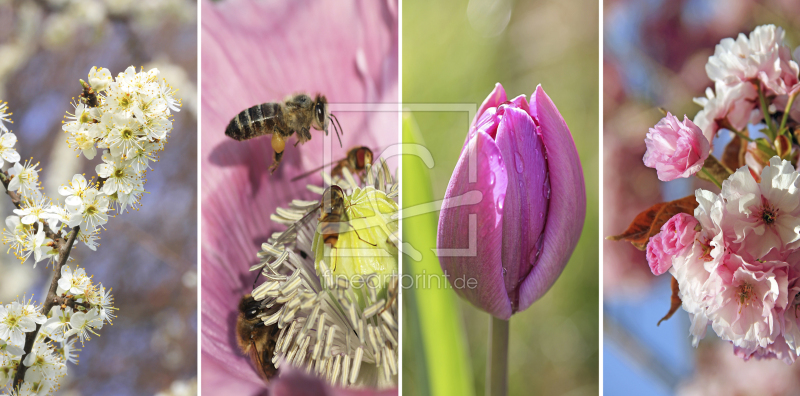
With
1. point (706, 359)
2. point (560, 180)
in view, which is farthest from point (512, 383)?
point (560, 180)

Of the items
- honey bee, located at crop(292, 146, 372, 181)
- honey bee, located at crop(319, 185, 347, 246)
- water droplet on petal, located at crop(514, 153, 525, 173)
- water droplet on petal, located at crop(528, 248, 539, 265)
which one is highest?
honey bee, located at crop(292, 146, 372, 181)

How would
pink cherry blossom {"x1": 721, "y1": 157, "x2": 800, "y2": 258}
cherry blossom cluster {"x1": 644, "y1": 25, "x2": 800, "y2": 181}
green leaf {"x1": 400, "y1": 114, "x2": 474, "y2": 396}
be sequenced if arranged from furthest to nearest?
green leaf {"x1": 400, "y1": 114, "x2": 474, "y2": 396} → cherry blossom cluster {"x1": 644, "y1": 25, "x2": 800, "y2": 181} → pink cherry blossom {"x1": 721, "y1": 157, "x2": 800, "y2": 258}

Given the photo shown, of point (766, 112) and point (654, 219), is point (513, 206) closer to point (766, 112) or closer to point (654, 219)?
point (654, 219)

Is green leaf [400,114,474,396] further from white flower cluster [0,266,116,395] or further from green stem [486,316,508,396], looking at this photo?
white flower cluster [0,266,116,395]

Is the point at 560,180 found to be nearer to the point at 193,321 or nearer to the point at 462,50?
the point at 462,50

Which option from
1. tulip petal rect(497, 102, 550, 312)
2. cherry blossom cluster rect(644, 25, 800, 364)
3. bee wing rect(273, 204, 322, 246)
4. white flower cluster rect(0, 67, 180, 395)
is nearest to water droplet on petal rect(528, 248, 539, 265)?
tulip petal rect(497, 102, 550, 312)

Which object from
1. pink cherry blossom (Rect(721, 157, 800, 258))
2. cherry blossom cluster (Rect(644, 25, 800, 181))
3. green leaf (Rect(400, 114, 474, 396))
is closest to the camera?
pink cherry blossom (Rect(721, 157, 800, 258))

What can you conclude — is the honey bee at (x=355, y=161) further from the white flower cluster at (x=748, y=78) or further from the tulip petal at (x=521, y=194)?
the white flower cluster at (x=748, y=78)
